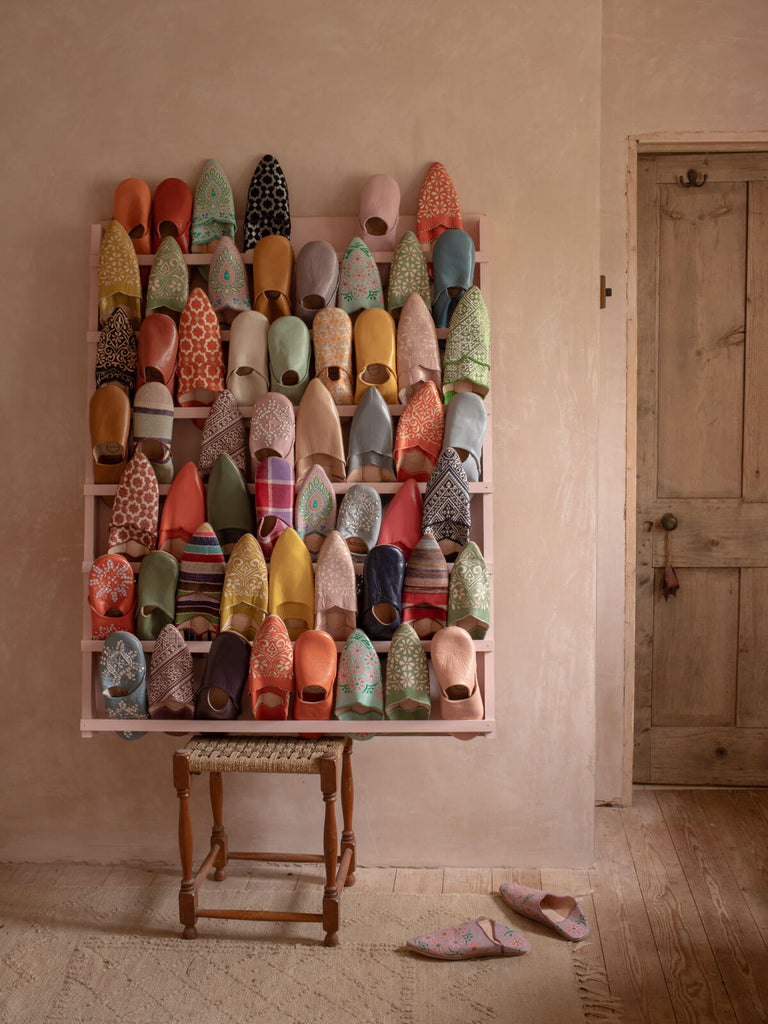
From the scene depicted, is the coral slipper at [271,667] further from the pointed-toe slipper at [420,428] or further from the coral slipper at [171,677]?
the pointed-toe slipper at [420,428]

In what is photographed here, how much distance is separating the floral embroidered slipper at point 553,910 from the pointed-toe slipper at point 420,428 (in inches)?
39.0

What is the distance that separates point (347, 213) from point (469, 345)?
46 centimetres

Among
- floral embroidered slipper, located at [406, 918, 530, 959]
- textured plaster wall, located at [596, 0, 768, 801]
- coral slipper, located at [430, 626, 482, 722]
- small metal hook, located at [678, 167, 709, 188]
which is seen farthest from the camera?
small metal hook, located at [678, 167, 709, 188]

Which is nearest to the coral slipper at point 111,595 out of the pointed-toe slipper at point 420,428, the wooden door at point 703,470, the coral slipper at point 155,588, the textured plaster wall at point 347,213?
the coral slipper at point 155,588

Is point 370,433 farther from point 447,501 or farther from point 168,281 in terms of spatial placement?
point 168,281

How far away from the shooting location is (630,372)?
2.44m

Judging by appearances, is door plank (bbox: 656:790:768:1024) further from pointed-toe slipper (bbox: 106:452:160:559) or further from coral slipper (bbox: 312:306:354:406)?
pointed-toe slipper (bbox: 106:452:160:559)

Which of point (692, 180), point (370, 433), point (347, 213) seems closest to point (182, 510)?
point (370, 433)

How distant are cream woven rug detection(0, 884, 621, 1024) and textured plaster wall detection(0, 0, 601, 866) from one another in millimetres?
226

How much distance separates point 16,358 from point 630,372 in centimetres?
161

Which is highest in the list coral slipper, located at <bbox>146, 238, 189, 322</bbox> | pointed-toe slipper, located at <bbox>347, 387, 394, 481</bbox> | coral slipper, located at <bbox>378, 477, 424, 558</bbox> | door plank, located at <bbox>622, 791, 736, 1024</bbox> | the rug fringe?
coral slipper, located at <bbox>146, 238, 189, 322</bbox>

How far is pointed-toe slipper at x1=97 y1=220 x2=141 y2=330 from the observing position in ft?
6.67

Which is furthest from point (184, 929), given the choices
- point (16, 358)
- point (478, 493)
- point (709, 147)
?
point (709, 147)

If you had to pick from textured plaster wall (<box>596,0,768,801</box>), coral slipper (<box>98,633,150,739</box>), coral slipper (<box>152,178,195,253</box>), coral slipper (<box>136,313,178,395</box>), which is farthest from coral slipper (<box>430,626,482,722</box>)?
coral slipper (<box>152,178,195,253</box>)
